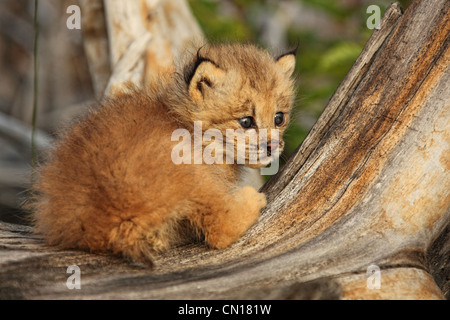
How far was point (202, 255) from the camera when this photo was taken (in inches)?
147

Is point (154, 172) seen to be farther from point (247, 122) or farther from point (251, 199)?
point (247, 122)

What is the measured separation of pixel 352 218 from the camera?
146 inches

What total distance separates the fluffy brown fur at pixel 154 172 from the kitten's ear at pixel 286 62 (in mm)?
296

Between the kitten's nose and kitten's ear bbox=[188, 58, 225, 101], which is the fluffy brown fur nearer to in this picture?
kitten's ear bbox=[188, 58, 225, 101]

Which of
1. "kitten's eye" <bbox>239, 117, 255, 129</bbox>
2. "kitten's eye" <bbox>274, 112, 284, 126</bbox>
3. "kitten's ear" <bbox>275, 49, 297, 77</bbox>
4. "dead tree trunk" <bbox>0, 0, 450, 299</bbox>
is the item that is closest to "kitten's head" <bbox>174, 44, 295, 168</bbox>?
"kitten's eye" <bbox>239, 117, 255, 129</bbox>

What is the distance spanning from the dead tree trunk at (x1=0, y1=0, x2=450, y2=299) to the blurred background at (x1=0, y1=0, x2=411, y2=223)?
93.4 inches

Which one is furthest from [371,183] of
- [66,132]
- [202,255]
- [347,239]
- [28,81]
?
[28,81]

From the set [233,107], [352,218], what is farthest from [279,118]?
[352,218]

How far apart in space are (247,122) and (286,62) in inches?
32.9

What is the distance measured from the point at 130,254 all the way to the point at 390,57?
92.6 inches

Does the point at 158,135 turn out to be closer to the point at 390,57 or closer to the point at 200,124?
the point at 200,124

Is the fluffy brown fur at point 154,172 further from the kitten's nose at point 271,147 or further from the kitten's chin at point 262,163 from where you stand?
the kitten's nose at point 271,147

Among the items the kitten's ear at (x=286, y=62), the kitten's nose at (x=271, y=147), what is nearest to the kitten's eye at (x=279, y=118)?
the kitten's nose at (x=271, y=147)

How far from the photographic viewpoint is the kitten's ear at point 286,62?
4777 mm
